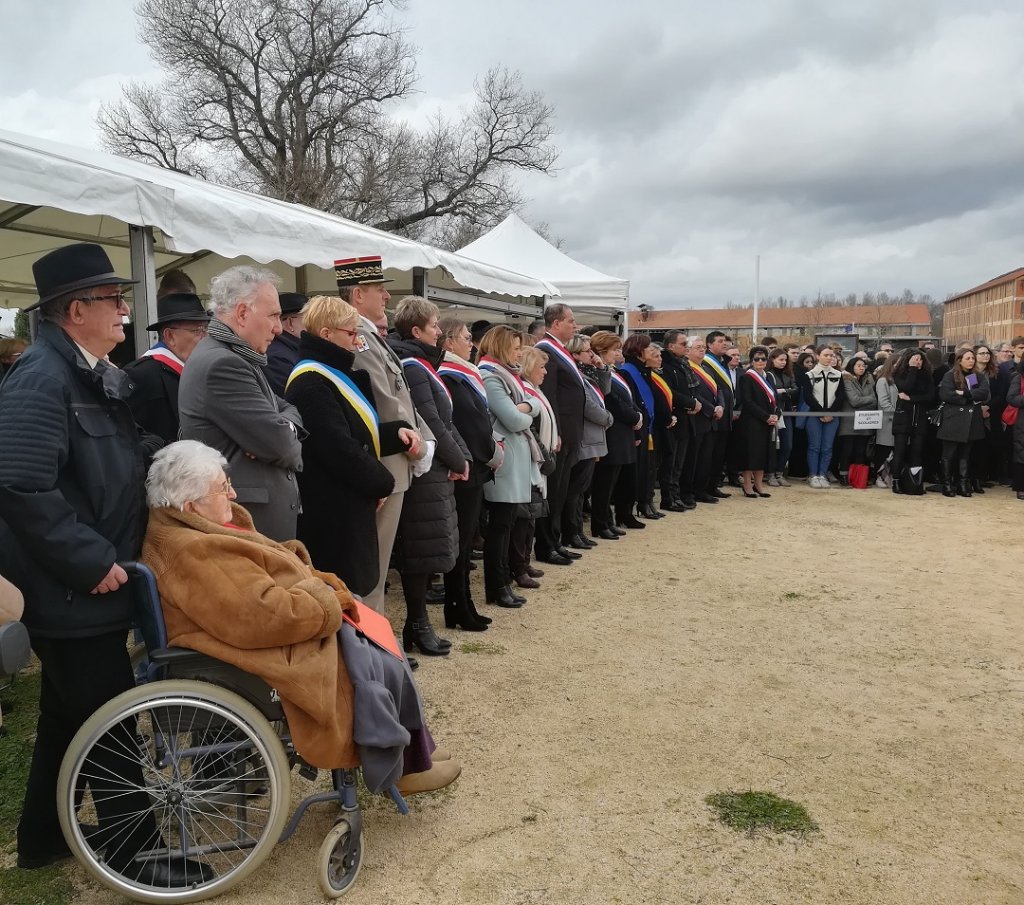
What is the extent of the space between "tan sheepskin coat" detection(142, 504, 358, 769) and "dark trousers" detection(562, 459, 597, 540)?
13.9 feet

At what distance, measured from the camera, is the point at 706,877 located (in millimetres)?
2527

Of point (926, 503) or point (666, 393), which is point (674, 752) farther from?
point (926, 503)

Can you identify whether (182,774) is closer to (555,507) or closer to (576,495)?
(555,507)

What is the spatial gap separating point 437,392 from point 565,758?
6.31 ft

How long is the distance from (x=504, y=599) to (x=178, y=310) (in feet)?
8.77

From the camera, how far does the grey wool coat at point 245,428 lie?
115 inches

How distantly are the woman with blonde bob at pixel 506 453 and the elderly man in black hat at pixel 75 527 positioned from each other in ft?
9.09

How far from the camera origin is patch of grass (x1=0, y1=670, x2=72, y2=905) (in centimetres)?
240

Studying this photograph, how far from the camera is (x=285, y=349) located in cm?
429

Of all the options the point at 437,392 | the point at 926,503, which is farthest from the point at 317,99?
the point at 437,392

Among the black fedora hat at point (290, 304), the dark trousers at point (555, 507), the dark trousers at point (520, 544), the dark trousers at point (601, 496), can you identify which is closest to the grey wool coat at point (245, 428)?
the black fedora hat at point (290, 304)

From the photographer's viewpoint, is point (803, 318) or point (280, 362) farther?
point (803, 318)

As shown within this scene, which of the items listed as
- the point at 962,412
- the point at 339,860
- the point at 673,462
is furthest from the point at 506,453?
the point at 962,412

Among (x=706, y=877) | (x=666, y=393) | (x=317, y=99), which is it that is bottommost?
(x=706, y=877)
